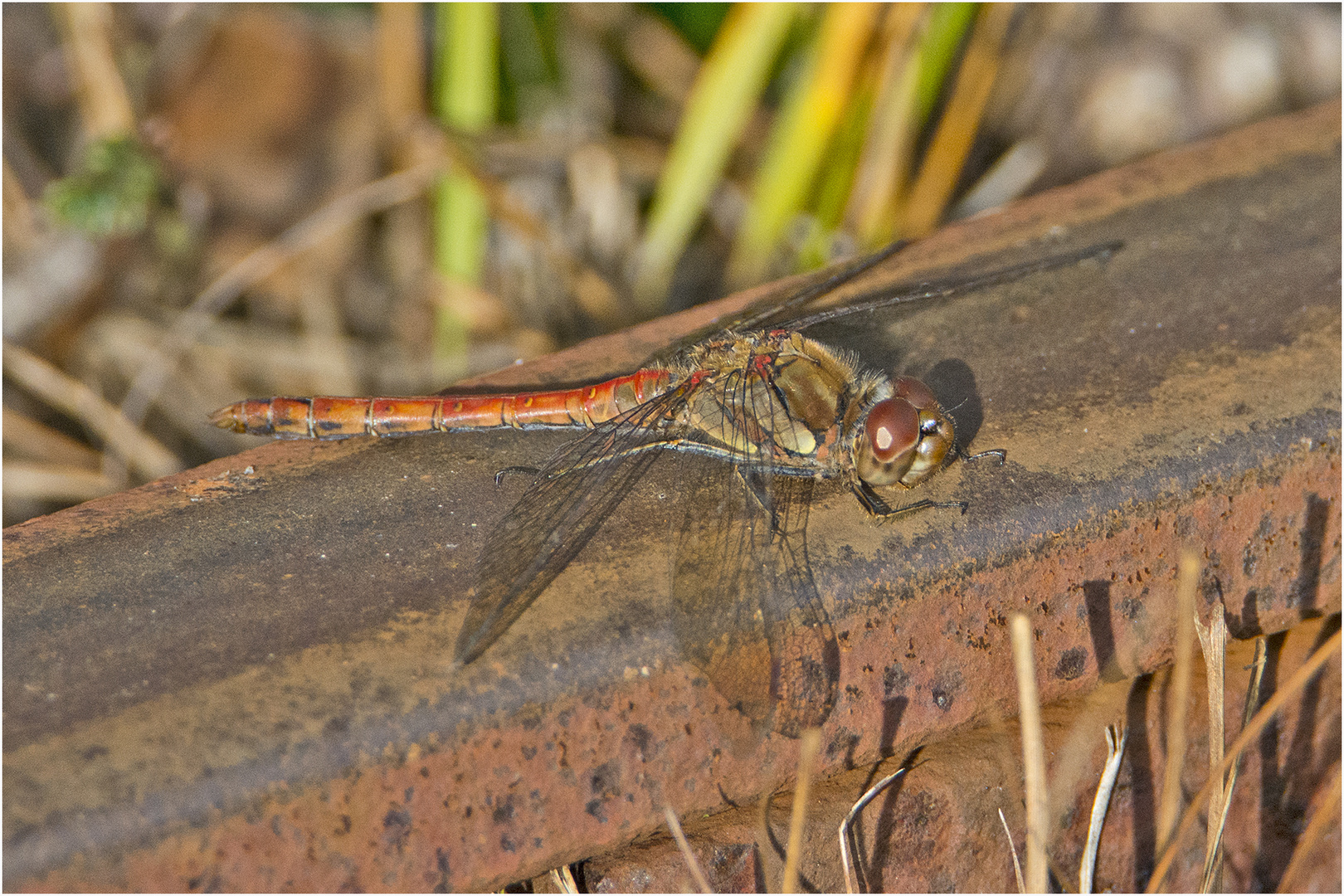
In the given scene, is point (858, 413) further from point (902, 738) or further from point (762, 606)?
point (902, 738)

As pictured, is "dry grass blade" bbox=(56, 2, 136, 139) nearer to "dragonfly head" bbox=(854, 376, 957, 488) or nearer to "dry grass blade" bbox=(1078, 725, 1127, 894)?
"dragonfly head" bbox=(854, 376, 957, 488)

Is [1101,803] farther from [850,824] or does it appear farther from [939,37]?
[939,37]

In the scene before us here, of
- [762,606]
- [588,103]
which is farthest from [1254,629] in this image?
[588,103]

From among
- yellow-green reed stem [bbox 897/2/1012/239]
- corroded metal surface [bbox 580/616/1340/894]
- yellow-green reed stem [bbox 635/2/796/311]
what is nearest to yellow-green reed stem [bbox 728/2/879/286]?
yellow-green reed stem [bbox 635/2/796/311]

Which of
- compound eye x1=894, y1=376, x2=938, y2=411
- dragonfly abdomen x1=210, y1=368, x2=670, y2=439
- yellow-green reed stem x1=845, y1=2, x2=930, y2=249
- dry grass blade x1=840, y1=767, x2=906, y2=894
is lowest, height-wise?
dry grass blade x1=840, y1=767, x2=906, y2=894

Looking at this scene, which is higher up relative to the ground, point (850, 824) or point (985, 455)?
point (985, 455)

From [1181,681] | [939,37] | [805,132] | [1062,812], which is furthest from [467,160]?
[1181,681]

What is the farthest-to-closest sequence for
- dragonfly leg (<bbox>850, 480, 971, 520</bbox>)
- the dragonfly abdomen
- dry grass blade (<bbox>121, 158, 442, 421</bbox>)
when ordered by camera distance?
dry grass blade (<bbox>121, 158, 442, 421</bbox>) → the dragonfly abdomen → dragonfly leg (<bbox>850, 480, 971, 520</bbox>)
